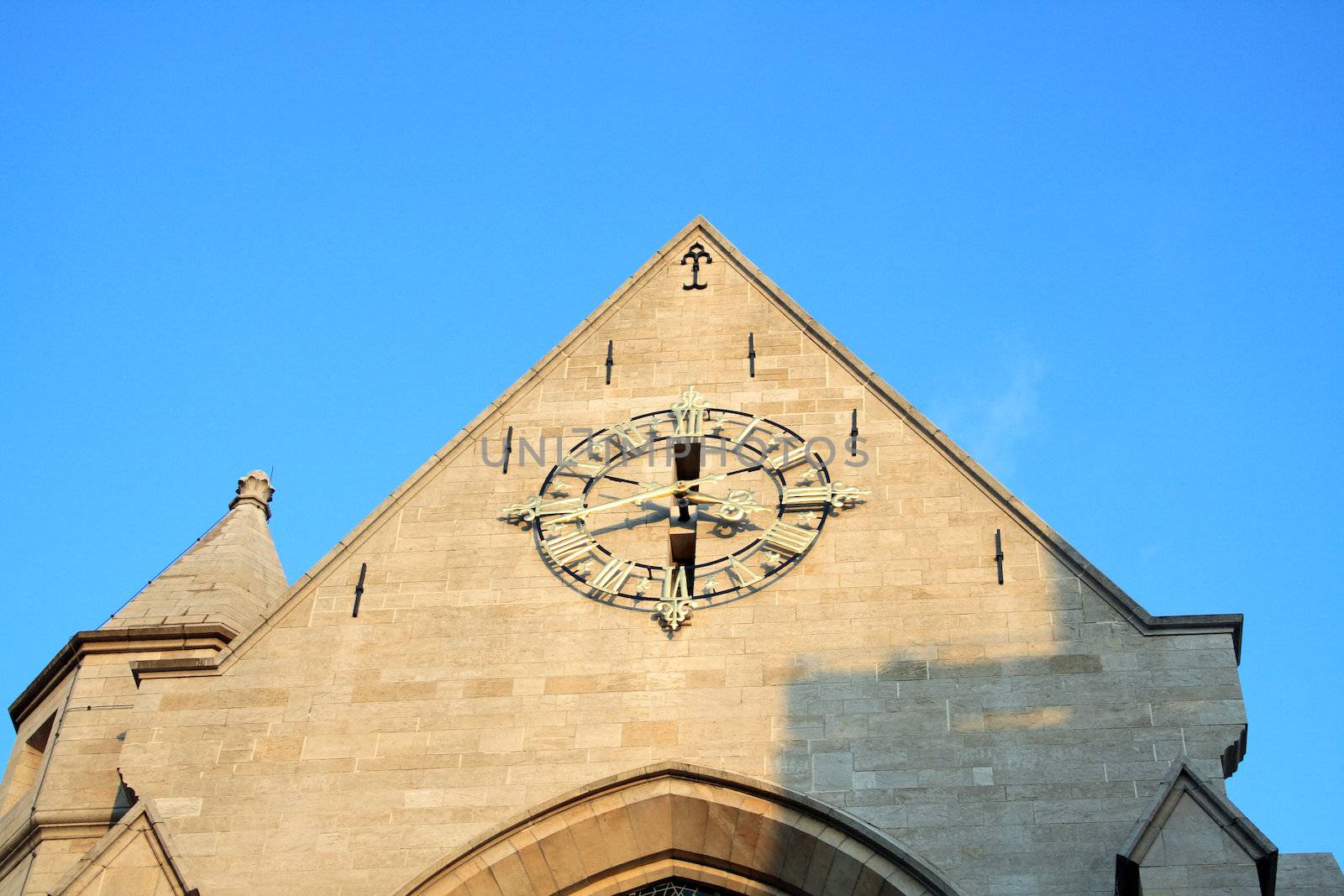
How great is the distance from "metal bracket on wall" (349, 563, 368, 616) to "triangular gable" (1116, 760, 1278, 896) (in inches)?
270

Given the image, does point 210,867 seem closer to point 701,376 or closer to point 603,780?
point 603,780

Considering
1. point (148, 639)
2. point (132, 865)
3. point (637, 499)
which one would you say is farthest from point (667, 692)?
point (148, 639)

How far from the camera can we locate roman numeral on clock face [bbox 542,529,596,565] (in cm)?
1864

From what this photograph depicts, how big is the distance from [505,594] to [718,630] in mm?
1944

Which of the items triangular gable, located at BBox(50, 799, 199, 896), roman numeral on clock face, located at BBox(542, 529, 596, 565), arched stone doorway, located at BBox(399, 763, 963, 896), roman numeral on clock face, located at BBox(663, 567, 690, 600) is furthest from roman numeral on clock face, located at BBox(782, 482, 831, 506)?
triangular gable, located at BBox(50, 799, 199, 896)

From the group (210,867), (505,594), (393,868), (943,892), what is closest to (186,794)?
(210,867)

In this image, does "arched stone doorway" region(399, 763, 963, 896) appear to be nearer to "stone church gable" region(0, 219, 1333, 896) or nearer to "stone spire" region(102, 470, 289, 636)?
"stone church gable" region(0, 219, 1333, 896)

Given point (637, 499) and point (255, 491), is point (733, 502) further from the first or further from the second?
point (255, 491)

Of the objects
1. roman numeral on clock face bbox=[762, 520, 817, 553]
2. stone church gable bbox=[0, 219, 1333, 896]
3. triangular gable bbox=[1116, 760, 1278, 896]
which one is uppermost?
roman numeral on clock face bbox=[762, 520, 817, 553]

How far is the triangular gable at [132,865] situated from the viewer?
1612 centimetres

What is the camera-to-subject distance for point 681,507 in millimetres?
18922

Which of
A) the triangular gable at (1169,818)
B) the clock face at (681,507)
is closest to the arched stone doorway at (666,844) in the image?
the clock face at (681,507)

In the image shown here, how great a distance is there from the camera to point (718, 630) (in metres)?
17.7

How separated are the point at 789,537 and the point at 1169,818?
4.50 m
